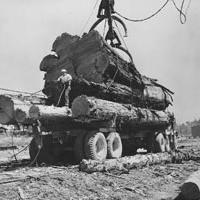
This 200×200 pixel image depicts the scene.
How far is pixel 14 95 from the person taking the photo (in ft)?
36.6

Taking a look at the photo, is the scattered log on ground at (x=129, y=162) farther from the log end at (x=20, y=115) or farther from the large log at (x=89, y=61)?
the large log at (x=89, y=61)

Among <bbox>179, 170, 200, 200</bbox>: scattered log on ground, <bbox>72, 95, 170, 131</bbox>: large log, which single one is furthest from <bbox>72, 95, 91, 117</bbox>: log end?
<bbox>179, 170, 200, 200</bbox>: scattered log on ground

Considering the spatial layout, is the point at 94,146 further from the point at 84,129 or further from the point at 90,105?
the point at 90,105

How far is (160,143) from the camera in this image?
17.4m

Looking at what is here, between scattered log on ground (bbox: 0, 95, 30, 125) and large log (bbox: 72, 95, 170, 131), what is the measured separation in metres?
1.68

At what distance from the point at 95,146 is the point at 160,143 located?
20.8ft

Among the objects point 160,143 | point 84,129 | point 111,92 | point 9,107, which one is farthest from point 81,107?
point 160,143

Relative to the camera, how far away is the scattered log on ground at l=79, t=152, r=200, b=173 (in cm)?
1016

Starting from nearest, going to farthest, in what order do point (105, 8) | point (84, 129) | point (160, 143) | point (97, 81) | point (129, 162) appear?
1. point (129, 162)
2. point (84, 129)
3. point (97, 81)
4. point (105, 8)
5. point (160, 143)

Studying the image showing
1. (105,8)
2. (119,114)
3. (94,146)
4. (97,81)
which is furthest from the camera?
(105,8)

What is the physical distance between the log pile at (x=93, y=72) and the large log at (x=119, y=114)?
613mm

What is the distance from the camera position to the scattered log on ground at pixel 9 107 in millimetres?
10664

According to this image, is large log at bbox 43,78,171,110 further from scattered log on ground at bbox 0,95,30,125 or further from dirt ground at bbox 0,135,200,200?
dirt ground at bbox 0,135,200,200

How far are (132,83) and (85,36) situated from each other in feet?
9.88
